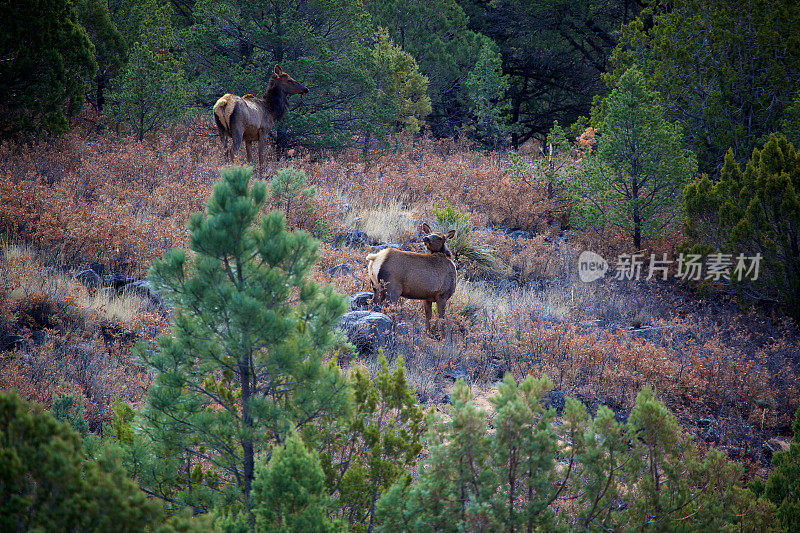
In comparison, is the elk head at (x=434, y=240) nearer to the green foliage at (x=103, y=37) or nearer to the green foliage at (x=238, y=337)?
the green foliage at (x=238, y=337)

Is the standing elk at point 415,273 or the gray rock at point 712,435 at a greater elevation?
the standing elk at point 415,273

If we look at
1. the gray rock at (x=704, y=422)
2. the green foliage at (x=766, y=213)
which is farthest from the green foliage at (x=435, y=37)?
the gray rock at (x=704, y=422)

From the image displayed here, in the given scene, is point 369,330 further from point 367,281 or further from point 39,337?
point 39,337

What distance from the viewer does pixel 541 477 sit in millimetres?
2984

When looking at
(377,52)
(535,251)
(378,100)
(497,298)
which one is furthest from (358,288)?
(377,52)

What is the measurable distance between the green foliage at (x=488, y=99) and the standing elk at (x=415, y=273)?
35.7 ft

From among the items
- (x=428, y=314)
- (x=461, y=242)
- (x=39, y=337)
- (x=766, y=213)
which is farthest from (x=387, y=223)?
(x=766, y=213)

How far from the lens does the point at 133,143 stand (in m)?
11.3

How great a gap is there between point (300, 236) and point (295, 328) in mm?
474

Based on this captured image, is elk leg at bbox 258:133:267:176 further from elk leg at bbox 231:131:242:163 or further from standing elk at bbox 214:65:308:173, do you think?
elk leg at bbox 231:131:242:163

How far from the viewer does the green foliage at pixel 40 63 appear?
9.38 metres

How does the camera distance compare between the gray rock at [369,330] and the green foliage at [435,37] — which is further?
the green foliage at [435,37]

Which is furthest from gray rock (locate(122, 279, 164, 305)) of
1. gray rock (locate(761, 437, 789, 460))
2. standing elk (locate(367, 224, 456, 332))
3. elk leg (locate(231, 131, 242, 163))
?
gray rock (locate(761, 437, 789, 460))

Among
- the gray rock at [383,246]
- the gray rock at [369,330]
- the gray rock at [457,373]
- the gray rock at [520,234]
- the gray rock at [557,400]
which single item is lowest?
the gray rock at [557,400]
